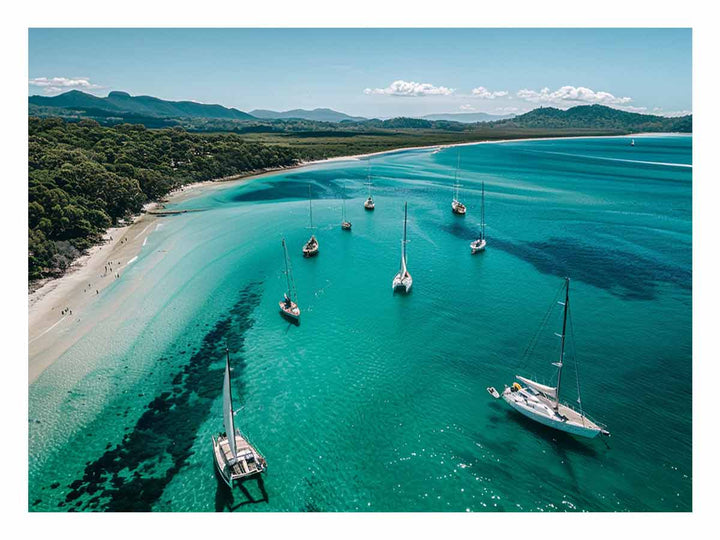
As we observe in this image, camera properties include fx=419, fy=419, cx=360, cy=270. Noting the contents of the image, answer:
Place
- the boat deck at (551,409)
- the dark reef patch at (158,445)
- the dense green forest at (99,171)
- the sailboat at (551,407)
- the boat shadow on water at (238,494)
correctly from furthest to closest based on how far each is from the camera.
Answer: the dense green forest at (99,171) < the boat deck at (551,409) < the sailboat at (551,407) < the dark reef patch at (158,445) < the boat shadow on water at (238,494)

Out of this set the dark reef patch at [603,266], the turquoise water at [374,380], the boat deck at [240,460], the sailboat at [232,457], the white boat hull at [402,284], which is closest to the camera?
the sailboat at [232,457]

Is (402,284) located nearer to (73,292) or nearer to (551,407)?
(551,407)

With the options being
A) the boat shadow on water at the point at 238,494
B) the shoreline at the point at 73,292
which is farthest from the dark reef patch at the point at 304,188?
the boat shadow on water at the point at 238,494

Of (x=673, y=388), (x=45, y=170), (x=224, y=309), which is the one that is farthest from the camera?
(x=45, y=170)

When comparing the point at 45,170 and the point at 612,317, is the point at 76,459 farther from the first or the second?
the point at 45,170

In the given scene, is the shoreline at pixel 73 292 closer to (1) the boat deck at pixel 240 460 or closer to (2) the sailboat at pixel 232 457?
(1) the boat deck at pixel 240 460

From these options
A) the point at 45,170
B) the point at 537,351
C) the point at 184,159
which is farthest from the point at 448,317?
the point at 184,159
